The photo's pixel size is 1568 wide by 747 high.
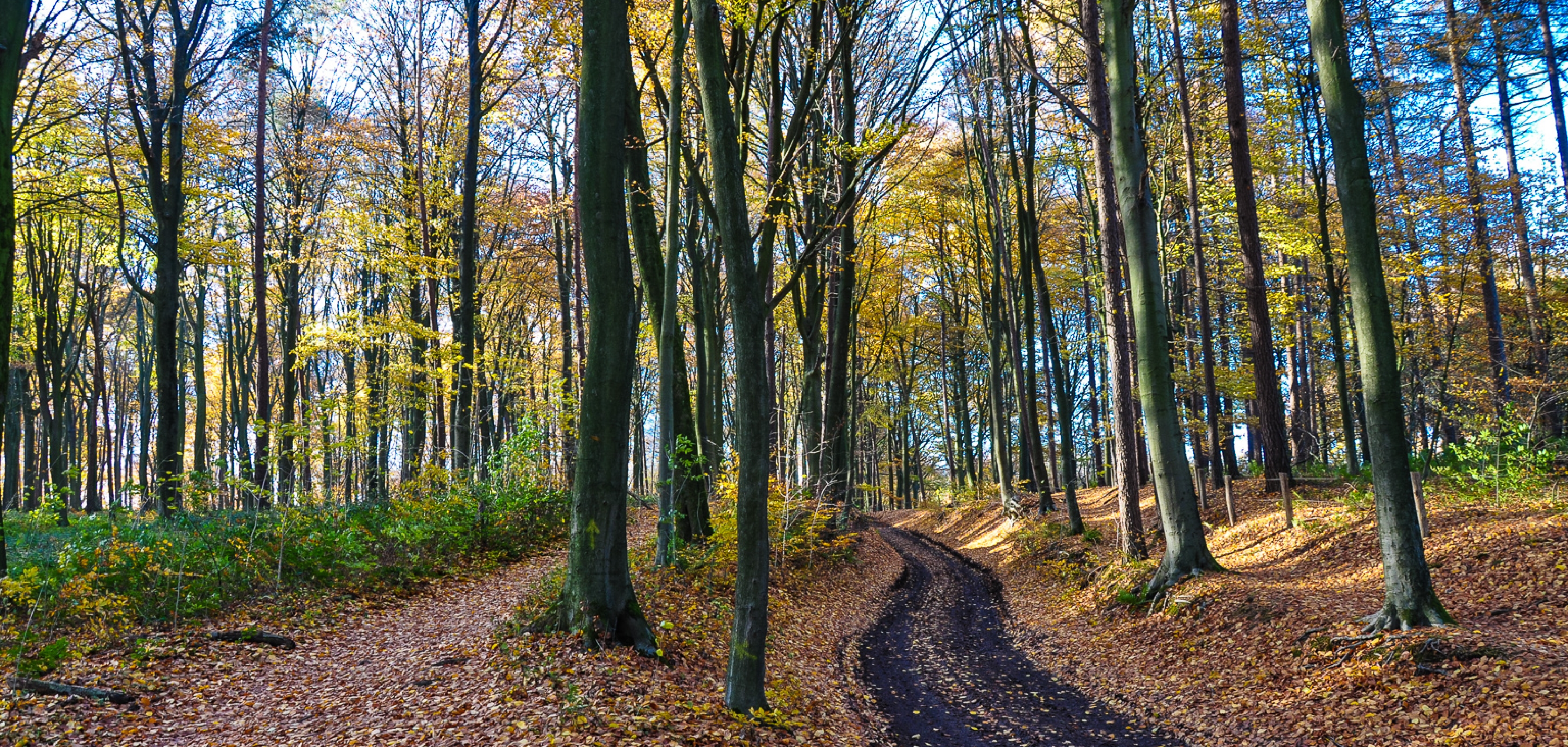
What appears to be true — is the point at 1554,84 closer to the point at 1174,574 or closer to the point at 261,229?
the point at 1174,574

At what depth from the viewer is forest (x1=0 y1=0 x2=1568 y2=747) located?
5965 millimetres

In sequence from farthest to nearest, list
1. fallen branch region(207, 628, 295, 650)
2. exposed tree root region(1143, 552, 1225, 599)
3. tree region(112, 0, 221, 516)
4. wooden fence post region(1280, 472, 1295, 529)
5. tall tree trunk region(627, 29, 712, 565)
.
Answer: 1. tree region(112, 0, 221, 516)
2. wooden fence post region(1280, 472, 1295, 529)
3. tall tree trunk region(627, 29, 712, 565)
4. exposed tree root region(1143, 552, 1225, 599)
5. fallen branch region(207, 628, 295, 650)

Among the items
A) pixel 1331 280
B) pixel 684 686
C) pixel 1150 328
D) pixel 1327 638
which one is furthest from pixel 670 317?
Result: pixel 1331 280

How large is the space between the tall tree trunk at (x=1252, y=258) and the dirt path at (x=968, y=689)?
5619 millimetres

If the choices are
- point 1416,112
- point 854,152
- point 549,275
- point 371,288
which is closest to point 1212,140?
point 1416,112

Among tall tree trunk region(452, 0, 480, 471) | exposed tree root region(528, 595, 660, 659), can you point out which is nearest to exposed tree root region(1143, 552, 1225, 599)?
exposed tree root region(528, 595, 660, 659)

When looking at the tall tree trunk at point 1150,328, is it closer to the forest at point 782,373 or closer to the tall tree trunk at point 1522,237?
the forest at point 782,373

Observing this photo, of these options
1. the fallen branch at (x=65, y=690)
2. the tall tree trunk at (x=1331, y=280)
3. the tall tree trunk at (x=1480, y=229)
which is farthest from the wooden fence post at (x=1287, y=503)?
the fallen branch at (x=65, y=690)

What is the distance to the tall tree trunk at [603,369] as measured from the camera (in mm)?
6520

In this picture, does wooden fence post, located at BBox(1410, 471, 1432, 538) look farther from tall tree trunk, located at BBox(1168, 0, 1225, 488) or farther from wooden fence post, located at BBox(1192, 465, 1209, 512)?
tall tree trunk, located at BBox(1168, 0, 1225, 488)

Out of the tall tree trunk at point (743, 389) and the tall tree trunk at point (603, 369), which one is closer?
the tall tree trunk at point (743, 389)

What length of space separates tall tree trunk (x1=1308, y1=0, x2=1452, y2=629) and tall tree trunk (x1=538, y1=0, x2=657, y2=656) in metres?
6.36

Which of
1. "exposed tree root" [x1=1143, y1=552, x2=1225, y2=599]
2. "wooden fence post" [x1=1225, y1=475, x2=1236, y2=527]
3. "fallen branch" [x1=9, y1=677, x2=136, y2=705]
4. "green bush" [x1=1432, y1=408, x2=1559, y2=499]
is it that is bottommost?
"exposed tree root" [x1=1143, y1=552, x2=1225, y2=599]

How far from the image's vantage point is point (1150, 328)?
9.23 metres
